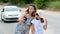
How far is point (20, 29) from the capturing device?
20.6ft

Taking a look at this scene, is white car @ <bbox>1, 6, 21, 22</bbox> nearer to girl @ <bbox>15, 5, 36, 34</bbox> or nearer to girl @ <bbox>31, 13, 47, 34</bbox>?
girl @ <bbox>15, 5, 36, 34</bbox>


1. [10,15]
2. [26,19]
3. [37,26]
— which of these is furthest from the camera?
[10,15]

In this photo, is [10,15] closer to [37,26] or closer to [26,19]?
[26,19]

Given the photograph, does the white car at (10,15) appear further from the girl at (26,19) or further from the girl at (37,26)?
the girl at (37,26)

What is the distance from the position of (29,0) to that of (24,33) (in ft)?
164

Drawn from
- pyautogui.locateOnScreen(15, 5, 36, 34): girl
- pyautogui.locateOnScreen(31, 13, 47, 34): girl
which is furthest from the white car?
pyautogui.locateOnScreen(31, 13, 47, 34): girl

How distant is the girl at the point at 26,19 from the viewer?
595 cm

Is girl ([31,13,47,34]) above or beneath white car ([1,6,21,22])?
above

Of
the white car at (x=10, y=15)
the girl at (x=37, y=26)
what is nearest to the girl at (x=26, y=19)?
the girl at (x=37, y=26)

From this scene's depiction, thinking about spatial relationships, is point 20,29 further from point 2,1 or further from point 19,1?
point 2,1

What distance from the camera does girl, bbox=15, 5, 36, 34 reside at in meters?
5.95

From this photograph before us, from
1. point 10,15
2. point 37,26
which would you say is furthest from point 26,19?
point 10,15

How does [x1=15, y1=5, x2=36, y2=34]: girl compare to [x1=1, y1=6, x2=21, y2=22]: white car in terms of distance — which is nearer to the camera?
[x1=15, y1=5, x2=36, y2=34]: girl

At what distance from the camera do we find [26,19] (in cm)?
614
